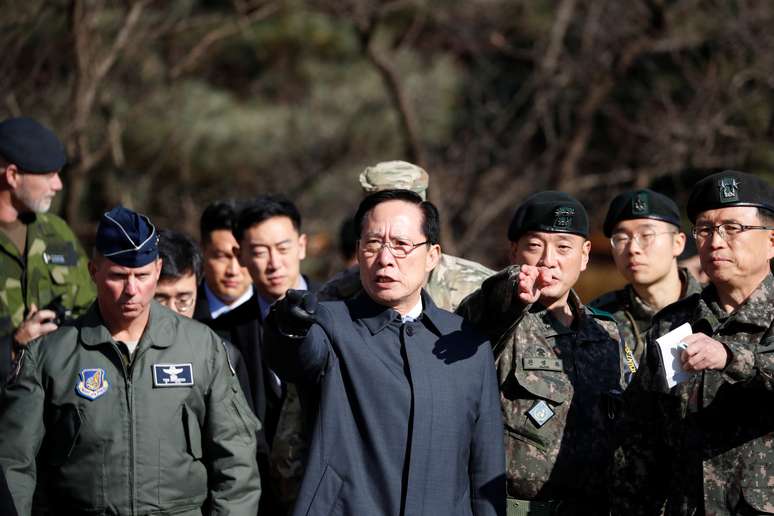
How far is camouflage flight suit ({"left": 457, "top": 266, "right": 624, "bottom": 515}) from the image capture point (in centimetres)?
431

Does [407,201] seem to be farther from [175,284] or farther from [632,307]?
[632,307]

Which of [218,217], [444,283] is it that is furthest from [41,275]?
[444,283]

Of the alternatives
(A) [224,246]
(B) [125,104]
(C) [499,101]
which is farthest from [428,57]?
(A) [224,246]

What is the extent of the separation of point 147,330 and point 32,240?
70.5 inches

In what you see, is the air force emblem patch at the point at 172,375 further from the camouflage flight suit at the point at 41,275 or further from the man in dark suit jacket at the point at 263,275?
the camouflage flight suit at the point at 41,275

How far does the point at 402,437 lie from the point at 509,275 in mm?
675

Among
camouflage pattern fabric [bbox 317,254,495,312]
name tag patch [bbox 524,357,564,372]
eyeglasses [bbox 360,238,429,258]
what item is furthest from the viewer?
camouflage pattern fabric [bbox 317,254,495,312]

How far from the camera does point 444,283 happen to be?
5098 millimetres

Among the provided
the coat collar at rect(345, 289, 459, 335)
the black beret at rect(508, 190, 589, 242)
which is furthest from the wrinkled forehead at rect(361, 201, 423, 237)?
the black beret at rect(508, 190, 589, 242)

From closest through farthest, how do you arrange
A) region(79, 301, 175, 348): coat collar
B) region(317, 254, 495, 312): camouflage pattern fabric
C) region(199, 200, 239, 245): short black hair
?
region(79, 301, 175, 348): coat collar, region(317, 254, 495, 312): camouflage pattern fabric, region(199, 200, 239, 245): short black hair

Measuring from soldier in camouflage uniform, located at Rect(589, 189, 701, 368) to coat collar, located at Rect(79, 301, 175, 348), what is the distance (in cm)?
228

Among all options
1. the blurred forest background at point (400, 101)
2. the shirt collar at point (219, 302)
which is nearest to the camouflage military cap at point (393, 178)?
the shirt collar at point (219, 302)

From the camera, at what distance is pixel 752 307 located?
13.1ft

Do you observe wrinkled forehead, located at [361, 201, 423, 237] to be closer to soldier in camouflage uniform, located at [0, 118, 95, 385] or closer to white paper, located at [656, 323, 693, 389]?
white paper, located at [656, 323, 693, 389]
